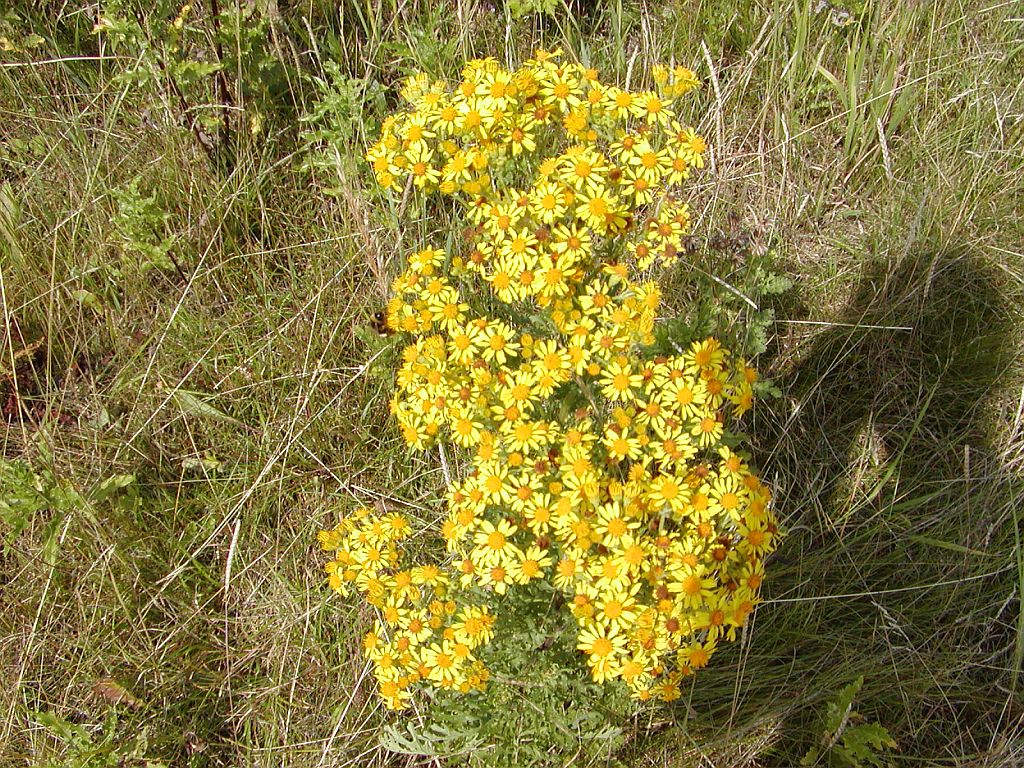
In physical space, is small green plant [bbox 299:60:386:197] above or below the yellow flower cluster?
above

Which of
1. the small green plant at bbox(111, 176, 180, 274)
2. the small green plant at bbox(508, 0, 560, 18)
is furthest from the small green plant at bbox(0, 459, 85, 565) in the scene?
the small green plant at bbox(508, 0, 560, 18)

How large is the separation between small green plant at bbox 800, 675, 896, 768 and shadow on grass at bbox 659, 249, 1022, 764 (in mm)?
71

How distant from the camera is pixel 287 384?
2.93m

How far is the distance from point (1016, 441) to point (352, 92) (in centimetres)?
252

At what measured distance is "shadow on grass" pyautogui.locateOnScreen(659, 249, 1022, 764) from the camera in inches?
96.1

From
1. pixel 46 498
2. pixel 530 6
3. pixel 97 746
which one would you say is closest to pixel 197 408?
pixel 46 498

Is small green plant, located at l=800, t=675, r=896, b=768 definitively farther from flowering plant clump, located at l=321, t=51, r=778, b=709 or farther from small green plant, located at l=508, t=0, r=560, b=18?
small green plant, located at l=508, t=0, r=560, b=18

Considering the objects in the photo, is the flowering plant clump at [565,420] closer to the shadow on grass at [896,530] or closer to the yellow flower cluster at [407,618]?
the yellow flower cluster at [407,618]

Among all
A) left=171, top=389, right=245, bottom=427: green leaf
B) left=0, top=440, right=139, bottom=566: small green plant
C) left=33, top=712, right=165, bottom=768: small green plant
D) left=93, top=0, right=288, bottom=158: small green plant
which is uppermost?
left=93, top=0, right=288, bottom=158: small green plant

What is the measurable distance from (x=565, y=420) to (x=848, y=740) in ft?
3.82

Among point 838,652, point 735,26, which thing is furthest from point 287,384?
point 735,26

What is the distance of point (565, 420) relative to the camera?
2248mm

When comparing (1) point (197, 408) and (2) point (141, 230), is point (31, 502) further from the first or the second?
(2) point (141, 230)

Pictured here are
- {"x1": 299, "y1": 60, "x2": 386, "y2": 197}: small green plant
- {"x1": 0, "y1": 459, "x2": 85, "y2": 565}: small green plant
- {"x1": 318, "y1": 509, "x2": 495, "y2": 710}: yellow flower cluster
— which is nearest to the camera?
{"x1": 318, "y1": 509, "x2": 495, "y2": 710}: yellow flower cluster
